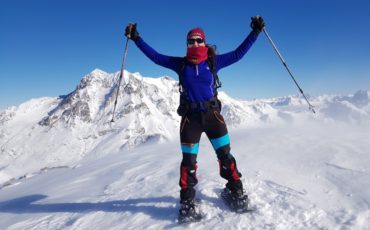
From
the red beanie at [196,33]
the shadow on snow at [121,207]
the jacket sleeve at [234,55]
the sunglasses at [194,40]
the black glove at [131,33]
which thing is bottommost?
the shadow on snow at [121,207]

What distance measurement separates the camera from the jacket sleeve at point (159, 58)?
7.07m

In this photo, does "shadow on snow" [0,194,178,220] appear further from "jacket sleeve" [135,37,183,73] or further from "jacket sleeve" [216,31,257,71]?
"jacket sleeve" [216,31,257,71]

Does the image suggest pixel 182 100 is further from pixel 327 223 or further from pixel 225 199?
pixel 327 223

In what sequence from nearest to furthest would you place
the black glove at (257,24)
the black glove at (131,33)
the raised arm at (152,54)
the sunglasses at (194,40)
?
the sunglasses at (194,40)
the black glove at (257,24)
the raised arm at (152,54)
the black glove at (131,33)

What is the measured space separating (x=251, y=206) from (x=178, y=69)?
353 cm

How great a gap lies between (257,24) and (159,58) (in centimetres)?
251

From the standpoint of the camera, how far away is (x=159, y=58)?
286 inches

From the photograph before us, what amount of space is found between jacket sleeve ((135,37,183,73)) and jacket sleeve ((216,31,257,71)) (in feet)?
3.15

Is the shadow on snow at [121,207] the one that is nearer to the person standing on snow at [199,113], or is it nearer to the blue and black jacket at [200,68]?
the person standing on snow at [199,113]

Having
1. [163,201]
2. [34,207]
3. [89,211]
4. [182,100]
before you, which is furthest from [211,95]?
[34,207]

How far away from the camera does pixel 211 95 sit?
6730mm

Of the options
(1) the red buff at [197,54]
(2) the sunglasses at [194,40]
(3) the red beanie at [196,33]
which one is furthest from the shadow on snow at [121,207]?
(3) the red beanie at [196,33]

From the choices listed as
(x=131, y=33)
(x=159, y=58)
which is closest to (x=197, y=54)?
(x=159, y=58)

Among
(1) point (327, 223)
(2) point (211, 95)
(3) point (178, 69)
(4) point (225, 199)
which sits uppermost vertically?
(3) point (178, 69)
